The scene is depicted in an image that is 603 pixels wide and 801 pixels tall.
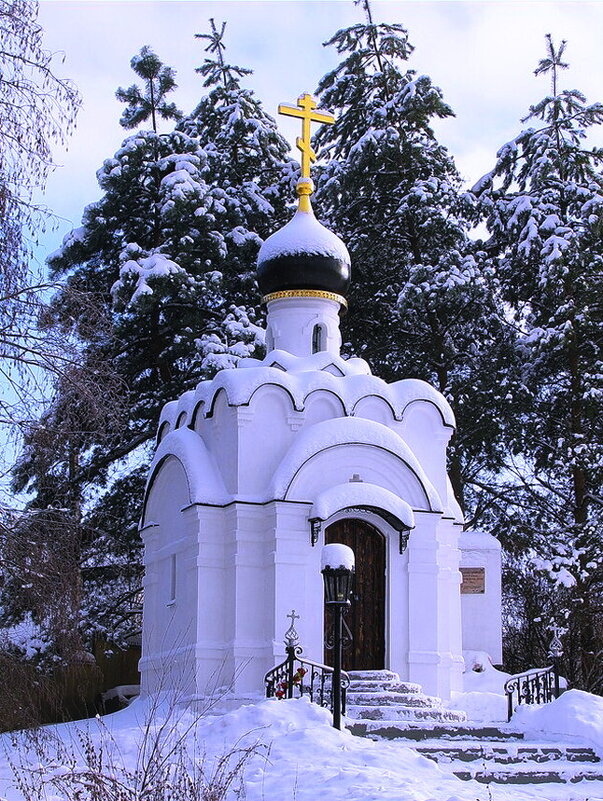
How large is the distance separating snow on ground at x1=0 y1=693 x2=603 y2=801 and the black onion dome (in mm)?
7073

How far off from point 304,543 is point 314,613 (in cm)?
83

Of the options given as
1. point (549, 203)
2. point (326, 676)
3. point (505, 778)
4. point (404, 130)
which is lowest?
point (505, 778)

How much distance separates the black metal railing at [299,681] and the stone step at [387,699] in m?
0.29

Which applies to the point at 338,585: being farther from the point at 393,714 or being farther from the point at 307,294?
the point at 307,294

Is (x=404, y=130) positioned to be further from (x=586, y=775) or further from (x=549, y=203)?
(x=586, y=775)

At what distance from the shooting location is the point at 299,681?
12.8 metres

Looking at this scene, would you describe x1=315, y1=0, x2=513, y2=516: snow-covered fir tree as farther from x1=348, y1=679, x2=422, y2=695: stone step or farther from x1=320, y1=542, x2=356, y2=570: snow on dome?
x1=320, y1=542, x2=356, y2=570: snow on dome

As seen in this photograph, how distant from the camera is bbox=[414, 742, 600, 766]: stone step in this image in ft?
36.9

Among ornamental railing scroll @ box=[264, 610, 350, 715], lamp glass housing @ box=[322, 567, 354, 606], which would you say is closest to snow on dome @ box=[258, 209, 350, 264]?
ornamental railing scroll @ box=[264, 610, 350, 715]

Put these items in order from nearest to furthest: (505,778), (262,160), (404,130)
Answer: (505,778), (404,130), (262,160)

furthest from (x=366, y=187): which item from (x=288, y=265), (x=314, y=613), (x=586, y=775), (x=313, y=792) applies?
(x=313, y=792)

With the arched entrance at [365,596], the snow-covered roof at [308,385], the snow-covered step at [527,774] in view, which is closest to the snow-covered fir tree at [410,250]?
the snow-covered roof at [308,385]

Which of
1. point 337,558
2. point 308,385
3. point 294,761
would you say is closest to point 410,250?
point 308,385

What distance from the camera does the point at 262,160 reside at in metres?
26.2
